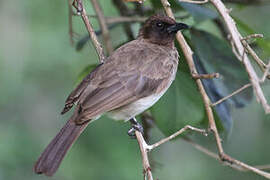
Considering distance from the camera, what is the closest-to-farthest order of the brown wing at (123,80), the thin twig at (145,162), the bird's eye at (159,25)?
the thin twig at (145,162), the brown wing at (123,80), the bird's eye at (159,25)

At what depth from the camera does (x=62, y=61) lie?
5.59m

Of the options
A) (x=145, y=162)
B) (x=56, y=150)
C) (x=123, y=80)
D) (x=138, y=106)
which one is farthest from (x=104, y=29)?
(x=145, y=162)

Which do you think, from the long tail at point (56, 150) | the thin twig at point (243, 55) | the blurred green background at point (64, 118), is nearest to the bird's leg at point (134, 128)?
the long tail at point (56, 150)

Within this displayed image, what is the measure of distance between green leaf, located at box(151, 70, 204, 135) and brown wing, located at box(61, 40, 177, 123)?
12 centimetres

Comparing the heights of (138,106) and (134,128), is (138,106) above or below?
above

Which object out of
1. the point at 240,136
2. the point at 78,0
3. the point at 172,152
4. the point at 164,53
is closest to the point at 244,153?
the point at 240,136

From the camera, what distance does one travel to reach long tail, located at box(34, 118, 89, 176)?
123 inches

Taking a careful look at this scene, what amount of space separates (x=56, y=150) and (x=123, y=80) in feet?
2.20

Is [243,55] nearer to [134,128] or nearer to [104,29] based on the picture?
[134,128]

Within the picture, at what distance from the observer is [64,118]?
559 cm

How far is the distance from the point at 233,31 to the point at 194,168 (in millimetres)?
2981

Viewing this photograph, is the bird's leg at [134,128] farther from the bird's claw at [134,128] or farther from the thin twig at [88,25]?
the thin twig at [88,25]

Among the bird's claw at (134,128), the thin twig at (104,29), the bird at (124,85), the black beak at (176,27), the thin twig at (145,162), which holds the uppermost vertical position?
the thin twig at (104,29)

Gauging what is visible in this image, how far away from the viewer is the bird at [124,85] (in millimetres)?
3429
